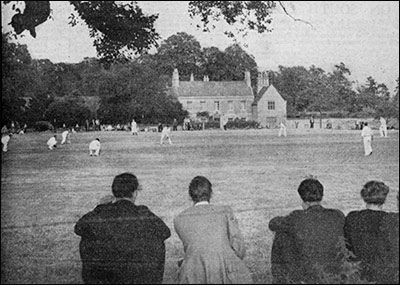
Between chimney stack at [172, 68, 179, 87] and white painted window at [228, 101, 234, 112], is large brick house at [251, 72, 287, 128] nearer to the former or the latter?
white painted window at [228, 101, 234, 112]

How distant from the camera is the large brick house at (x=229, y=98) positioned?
330 centimetres

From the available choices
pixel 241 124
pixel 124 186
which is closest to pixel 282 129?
pixel 241 124

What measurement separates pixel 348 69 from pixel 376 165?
64cm

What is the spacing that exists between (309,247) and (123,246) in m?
1.01

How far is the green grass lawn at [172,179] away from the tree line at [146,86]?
6.7 inches

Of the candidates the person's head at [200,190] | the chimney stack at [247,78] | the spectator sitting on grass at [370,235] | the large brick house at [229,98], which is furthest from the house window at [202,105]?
the spectator sitting on grass at [370,235]

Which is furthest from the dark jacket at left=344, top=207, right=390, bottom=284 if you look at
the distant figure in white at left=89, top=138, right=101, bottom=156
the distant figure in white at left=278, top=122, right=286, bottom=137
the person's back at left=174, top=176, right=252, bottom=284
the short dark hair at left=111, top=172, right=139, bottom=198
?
the distant figure in white at left=89, top=138, right=101, bottom=156

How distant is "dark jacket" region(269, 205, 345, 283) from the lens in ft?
8.89

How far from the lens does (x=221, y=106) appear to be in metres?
3.48

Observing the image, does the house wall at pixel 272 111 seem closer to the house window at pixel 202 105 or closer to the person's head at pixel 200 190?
the house window at pixel 202 105

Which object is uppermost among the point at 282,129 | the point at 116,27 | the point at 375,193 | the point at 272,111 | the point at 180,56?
the point at 116,27

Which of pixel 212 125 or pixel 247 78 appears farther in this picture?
pixel 212 125

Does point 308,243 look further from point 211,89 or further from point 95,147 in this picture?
point 95,147

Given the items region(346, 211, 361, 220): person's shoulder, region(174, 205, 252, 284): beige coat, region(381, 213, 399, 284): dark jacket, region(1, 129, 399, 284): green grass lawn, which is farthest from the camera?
region(1, 129, 399, 284): green grass lawn
